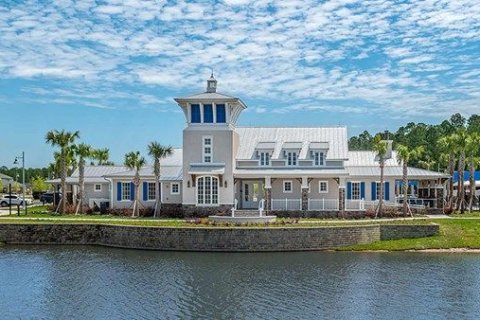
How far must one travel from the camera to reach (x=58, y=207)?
52.4 meters

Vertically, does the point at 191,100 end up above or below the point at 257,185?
above

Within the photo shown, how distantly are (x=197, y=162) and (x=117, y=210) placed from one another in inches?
285

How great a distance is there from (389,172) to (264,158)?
9.30m

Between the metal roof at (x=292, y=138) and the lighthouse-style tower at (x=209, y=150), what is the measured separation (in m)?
2.55

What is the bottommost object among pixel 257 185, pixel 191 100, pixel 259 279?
pixel 259 279

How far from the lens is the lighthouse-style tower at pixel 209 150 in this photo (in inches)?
1902

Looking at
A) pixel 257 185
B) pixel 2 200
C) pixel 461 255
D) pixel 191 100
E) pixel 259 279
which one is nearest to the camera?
pixel 259 279

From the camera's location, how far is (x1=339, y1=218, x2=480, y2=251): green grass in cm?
3778

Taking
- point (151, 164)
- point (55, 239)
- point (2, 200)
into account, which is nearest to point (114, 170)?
point (151, 164)

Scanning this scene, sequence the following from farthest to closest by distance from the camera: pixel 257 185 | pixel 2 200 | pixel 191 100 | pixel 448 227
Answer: pixel 2 200, pixel 257 185, pixel 191 100, pixel 448 227

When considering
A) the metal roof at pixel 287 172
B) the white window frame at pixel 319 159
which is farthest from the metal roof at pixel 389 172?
the metal roof at pixel 287 172

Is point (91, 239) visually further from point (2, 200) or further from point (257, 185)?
point (2, 200)

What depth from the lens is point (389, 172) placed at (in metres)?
50.4

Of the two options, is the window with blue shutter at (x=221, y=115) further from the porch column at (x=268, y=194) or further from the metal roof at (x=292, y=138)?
the porch column at (x=268, y=194)
